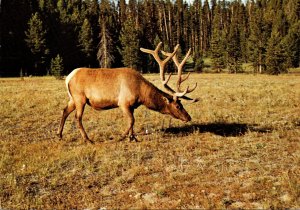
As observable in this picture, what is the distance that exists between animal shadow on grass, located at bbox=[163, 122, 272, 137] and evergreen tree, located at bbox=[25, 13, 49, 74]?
4724 cm

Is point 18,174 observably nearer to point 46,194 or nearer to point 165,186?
point 46,194

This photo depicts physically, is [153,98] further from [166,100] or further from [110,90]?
[110,90]

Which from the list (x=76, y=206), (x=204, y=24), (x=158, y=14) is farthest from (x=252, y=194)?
(x=204, y=24)

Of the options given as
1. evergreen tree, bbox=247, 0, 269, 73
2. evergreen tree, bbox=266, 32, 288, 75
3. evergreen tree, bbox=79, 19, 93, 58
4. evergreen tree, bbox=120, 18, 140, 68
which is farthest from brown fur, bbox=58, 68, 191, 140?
evergreen tree, bbox=79, 19, 93, 58

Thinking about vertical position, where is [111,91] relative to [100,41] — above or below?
below

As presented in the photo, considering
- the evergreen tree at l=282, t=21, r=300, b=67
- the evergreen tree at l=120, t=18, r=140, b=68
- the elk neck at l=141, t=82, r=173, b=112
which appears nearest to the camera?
the elk neck at l=141, t=82, r=173, b=112

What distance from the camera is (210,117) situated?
48.6ft

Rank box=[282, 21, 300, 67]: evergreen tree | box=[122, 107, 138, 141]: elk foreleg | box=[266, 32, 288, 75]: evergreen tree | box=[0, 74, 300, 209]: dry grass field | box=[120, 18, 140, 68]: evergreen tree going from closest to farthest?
box=[0, 74, 300, 209]: dry grass field
box=[122, 107, 138, 141]: elk foreleg
box=[266, 32, 288, 75]: evergreen tree
box=[120, 18, 140, 68]: evergreen tree
box=[282, 21, 300, 67]: evergreen tree

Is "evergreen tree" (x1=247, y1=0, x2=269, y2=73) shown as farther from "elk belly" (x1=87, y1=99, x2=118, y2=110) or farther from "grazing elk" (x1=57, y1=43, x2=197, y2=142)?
"elk belly" (x1=87, y1=99, x2=118, y2=110)

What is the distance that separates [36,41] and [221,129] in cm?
4827

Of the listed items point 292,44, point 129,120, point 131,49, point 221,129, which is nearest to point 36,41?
point 131,49

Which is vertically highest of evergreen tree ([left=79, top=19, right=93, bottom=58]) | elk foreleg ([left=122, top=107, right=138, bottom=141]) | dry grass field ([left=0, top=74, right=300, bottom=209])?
evergreen tree ([left=79, top=19, right=93, bottom=58])

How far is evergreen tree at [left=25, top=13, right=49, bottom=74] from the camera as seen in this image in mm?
55250

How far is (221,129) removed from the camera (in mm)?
12336
